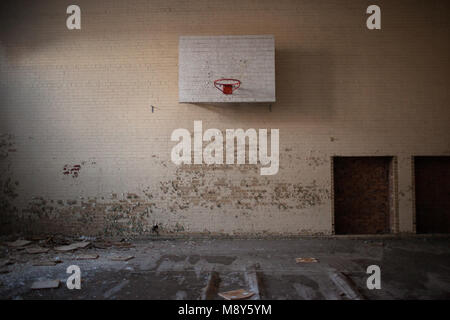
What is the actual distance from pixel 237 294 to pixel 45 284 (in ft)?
7.97

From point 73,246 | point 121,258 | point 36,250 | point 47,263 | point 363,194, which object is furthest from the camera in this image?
point 363,194

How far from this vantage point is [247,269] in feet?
13.1

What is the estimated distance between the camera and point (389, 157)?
5.93 metres

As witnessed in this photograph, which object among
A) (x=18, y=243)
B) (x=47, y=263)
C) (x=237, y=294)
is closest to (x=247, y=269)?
(x=237, y=294)

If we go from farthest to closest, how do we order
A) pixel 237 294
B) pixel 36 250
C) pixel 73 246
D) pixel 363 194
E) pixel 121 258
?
pixel 363 194
pixel 73 246
pixel 36 250
pixel 121 258
pixel 237 294

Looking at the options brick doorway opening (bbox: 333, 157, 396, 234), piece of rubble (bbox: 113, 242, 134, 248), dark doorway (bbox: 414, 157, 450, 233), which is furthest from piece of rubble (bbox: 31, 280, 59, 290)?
dark doorway (bbox: 414, 157, 450, 233)

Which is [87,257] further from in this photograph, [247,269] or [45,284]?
[247,269]

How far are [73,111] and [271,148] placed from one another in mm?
4350

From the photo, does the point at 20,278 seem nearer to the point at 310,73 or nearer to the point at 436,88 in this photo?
the point at 310,73

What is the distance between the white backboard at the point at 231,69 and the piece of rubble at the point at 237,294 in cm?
341

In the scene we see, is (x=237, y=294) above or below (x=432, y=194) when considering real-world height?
below

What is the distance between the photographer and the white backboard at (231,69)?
5.31 meters

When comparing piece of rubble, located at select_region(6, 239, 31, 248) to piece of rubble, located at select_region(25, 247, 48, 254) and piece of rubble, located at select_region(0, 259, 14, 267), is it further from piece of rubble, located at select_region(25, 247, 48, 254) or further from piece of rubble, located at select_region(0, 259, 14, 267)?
piece of rubble, located at select_region(0, 259, 14, 267)

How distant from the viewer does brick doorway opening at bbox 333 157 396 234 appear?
19.3 feet
